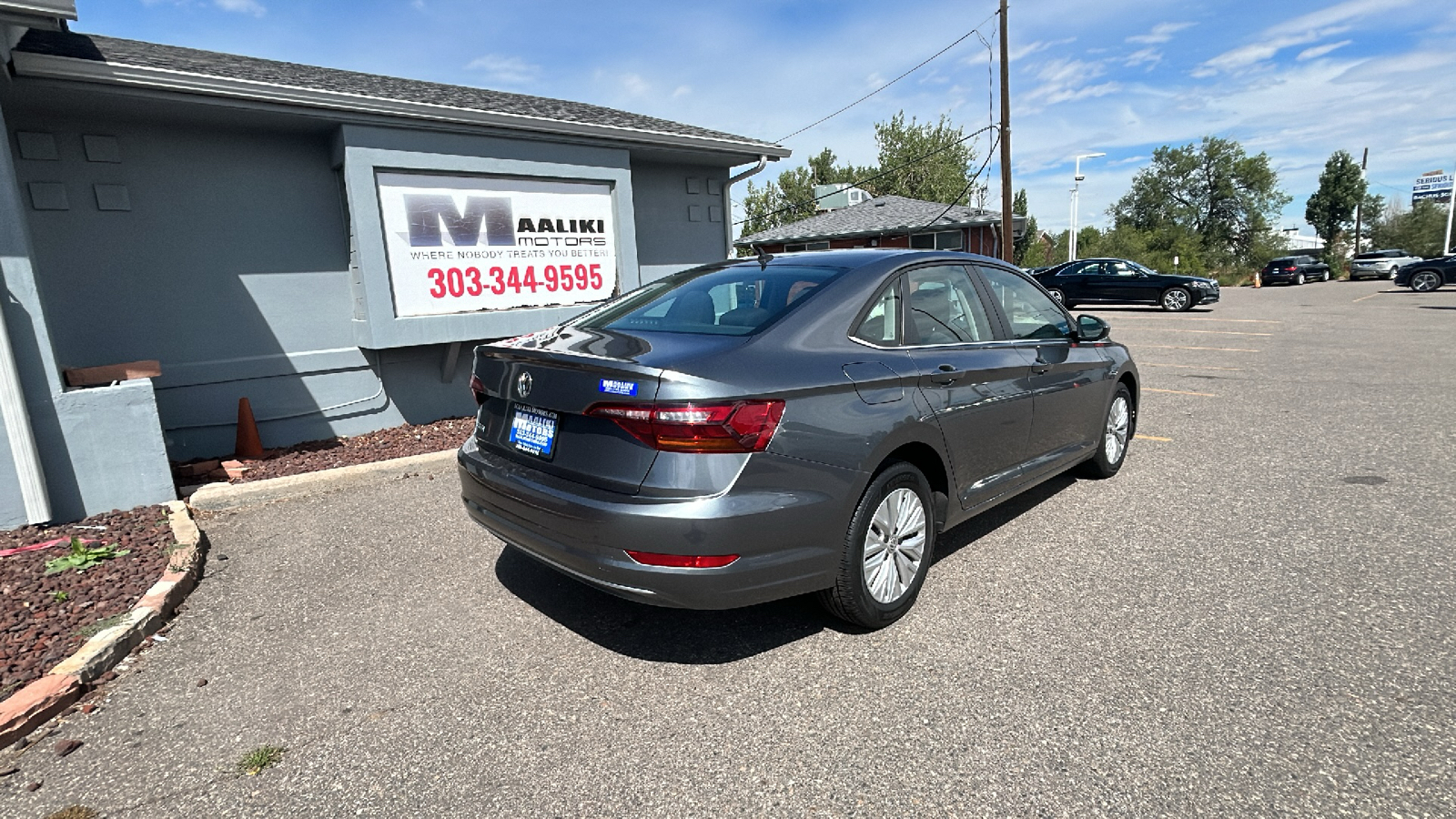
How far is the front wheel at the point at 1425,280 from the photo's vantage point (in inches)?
1008

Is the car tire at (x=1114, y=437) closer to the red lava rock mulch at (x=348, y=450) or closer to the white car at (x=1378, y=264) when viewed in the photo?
the red lava rock mulch at (x=348, y=450)

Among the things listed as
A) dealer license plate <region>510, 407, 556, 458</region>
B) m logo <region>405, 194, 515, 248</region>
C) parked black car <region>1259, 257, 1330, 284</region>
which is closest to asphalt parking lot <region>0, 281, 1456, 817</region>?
dealer license plate <region>510, 407, 556, 458</region>

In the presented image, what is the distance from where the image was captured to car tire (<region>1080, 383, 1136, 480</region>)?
5160 mm

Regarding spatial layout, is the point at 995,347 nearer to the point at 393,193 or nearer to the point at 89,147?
the point at 393,193

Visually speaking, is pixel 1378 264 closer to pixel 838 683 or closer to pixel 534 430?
pixel 838 683

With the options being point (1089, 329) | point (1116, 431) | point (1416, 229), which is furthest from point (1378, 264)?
point (1089, 329)

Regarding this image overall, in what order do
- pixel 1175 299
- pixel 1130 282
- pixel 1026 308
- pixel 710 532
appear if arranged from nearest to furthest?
1. pixel 710 532
2. pixel 1026 308
3. pixel 1175 299
4. pixel 1130 282

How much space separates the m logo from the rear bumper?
459 centimetres

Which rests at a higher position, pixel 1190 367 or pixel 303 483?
pixel 303 483

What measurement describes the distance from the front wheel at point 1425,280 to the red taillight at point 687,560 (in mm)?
34002

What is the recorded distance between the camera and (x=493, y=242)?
283 inches

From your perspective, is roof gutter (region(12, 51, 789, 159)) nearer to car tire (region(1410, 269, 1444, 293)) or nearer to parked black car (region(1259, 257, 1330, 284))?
car tire (region(1410, 269, 1444, 293))

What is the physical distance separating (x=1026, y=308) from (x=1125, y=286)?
811 inches

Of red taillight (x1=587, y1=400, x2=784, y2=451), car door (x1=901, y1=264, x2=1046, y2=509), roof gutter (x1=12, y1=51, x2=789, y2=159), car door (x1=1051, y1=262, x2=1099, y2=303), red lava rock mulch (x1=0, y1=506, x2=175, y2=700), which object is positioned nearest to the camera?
red taillight (x1=587, y1=400, x2=784, y2=451)
